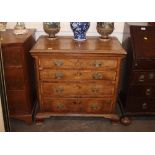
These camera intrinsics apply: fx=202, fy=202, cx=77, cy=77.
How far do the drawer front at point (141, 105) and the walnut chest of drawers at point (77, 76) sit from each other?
8.0 inches

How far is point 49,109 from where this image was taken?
2059 millimetres

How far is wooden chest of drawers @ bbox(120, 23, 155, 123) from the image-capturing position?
1.86m

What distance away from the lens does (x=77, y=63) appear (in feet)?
5.96

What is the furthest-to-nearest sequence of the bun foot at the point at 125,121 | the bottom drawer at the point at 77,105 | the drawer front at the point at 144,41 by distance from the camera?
the bun foot at the point at 125,121 < the bottom drawer at the point at 77,105 < the drawer front at the point at 144,41

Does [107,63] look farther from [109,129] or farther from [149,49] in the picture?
[109,129]

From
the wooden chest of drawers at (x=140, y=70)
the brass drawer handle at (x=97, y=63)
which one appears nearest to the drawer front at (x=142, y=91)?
the wooden chest of drawers at (x=140, y=70)

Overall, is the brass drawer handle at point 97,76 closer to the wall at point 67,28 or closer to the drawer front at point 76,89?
the drawer front at point 76,89

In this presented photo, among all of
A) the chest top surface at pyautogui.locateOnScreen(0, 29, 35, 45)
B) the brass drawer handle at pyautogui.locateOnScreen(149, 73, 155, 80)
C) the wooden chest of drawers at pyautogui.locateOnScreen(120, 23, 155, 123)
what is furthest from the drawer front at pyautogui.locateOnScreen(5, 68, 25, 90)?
the brass drawer handle at pyautogui.locateOnScreen(149, 73, 155, 80)

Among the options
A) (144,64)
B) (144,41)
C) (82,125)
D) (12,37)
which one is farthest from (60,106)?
(144,41)

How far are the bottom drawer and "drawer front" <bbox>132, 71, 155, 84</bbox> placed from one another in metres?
0.32

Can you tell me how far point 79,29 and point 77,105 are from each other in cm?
75

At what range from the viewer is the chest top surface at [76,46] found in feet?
5.79

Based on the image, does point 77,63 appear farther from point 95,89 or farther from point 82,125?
point 82,125
